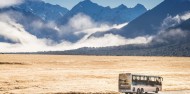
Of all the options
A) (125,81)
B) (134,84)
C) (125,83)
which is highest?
(125,81)

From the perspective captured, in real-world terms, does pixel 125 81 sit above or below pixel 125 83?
above

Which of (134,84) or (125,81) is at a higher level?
(125,81)

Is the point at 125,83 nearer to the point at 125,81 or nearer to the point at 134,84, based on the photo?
the point at 125,81

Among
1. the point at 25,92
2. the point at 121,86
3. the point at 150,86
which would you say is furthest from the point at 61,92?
the point at 150,86

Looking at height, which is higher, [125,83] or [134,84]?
[125,83]

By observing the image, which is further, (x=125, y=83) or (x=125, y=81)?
(x=125, y=83)

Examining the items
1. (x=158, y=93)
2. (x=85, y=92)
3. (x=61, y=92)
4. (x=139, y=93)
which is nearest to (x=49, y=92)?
(x=61, y=92)

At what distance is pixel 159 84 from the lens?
67.6m

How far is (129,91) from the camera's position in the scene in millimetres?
60625

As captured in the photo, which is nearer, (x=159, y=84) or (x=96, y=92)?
(x=96, y=92)

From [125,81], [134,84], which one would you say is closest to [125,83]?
[125,81]

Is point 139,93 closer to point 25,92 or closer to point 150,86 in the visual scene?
point 150,86

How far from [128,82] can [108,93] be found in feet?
12.6

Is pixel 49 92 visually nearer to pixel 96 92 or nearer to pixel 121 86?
pixel 96 92
